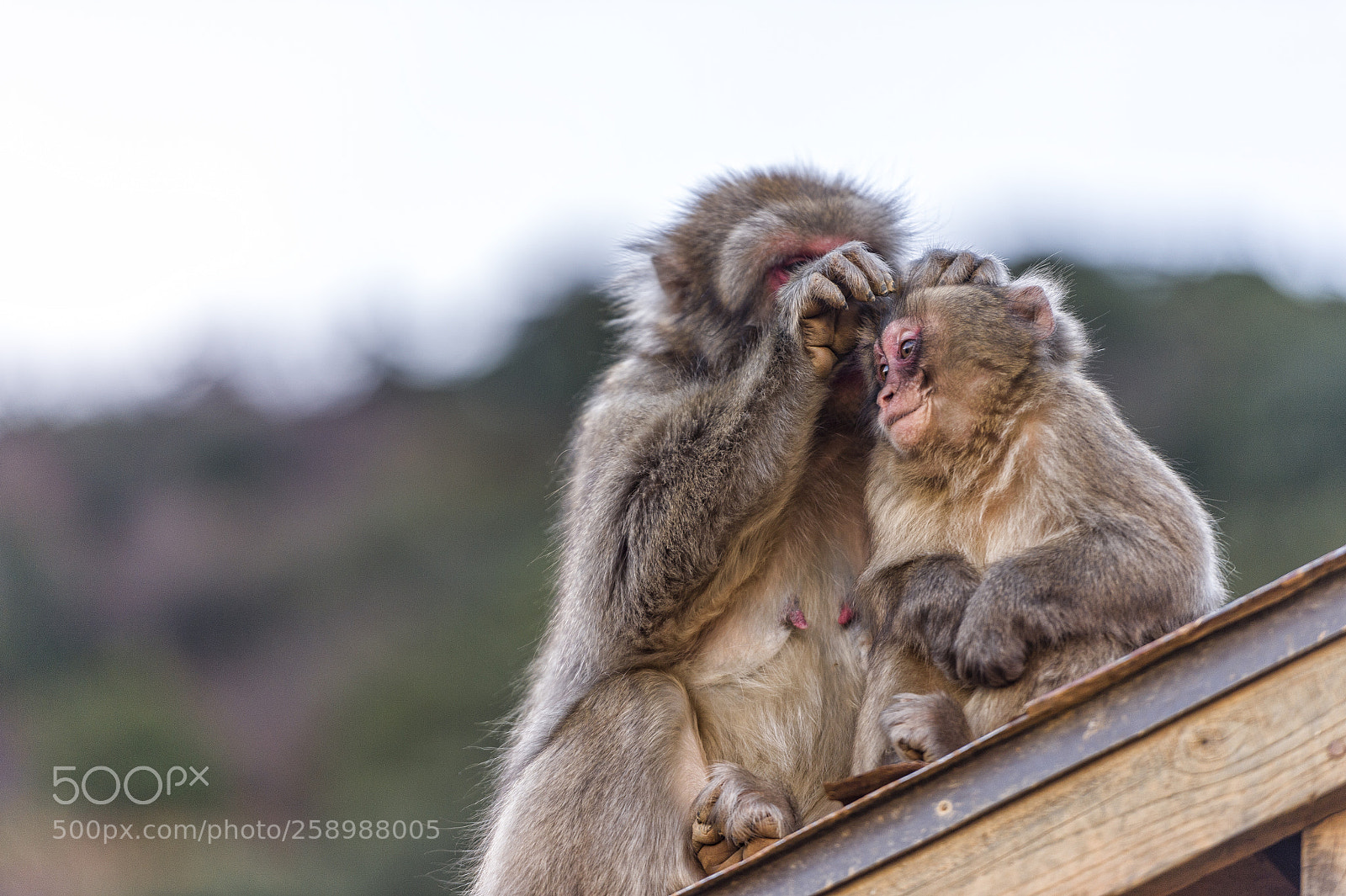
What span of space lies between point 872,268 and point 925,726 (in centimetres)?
115

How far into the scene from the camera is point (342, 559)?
1341 cm

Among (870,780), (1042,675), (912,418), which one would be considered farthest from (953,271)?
(870,780)

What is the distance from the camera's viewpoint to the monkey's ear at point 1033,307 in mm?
3193

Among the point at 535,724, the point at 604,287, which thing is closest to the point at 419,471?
the point at 604,287

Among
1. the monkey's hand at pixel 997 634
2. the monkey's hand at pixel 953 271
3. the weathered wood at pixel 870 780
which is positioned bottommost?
the weathered wood at pixel 870 780

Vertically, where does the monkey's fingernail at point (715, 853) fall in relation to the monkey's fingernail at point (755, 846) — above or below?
below

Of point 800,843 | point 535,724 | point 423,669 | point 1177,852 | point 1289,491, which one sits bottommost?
point 423,669

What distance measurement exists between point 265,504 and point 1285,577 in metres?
12.6

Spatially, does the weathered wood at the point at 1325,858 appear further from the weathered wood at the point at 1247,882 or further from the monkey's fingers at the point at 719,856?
the monkey's fingers at the point at 719,856

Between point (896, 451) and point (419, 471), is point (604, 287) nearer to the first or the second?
point (896, 451)

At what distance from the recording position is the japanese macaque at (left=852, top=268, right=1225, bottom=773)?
2.82 meters

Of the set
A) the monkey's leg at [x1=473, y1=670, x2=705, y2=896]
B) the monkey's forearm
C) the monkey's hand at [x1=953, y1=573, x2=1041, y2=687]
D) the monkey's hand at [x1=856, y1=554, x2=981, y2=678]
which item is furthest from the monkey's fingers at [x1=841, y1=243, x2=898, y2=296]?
the monkey's leg at [x1=473, y1=670, x2=705, y2=896]

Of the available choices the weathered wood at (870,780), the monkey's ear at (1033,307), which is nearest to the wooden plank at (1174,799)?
the weathered wood at (870,780)

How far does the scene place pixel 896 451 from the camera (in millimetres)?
3293
